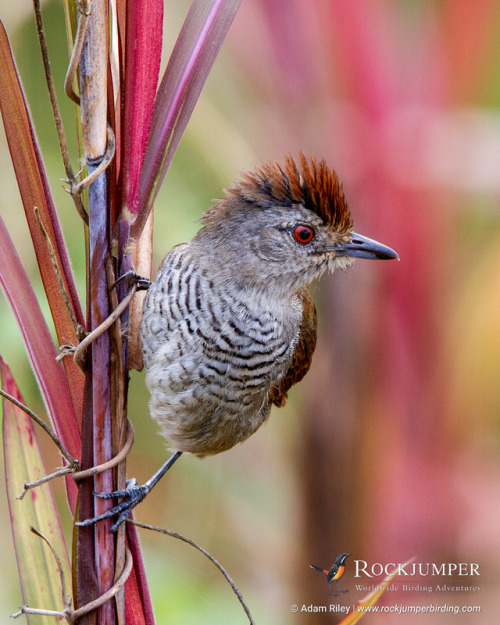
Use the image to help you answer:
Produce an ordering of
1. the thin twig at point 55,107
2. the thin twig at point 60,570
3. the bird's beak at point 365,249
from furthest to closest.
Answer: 1. the bird's beak at point 365,249
2. the thin twig at point 60,570
3. the thin twig at point 55,107

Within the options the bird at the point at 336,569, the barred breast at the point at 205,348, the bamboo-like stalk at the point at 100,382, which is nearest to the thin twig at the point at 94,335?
the bamboo-like stalk at the point at 100,382

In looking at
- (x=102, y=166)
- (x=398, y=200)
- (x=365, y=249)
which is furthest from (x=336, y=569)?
(x=102, y=166)

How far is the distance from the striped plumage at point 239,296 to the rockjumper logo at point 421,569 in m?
0.39

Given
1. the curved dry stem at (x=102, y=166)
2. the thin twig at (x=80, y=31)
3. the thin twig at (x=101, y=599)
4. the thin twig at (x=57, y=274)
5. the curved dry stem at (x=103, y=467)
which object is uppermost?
the thin twig at (x=80, y=31)

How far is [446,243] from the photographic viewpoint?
1.43m

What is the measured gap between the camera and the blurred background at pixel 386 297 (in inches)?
55.0

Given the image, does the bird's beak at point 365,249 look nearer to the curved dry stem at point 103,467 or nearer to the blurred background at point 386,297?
the blurred background at point 386,297

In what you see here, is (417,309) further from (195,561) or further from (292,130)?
(195,561)

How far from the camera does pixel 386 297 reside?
4.57 ft

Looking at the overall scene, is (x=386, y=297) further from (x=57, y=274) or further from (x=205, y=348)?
(x=57, y=274)

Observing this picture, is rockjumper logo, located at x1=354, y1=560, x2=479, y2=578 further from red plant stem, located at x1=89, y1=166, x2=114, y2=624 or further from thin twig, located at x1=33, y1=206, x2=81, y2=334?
thin twig, located at x1=33, y1=206, x2=81, y2=334

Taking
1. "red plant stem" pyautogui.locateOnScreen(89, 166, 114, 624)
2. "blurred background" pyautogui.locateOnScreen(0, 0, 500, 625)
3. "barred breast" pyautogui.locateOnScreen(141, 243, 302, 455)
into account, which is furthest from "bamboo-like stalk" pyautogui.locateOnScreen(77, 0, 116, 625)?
"blurred background" pyautogui.locateOnScreen(0, 0, 500, 625)

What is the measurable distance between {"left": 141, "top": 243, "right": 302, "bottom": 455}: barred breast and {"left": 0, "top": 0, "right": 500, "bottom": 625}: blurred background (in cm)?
15

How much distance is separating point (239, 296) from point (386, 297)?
0.99 ft
